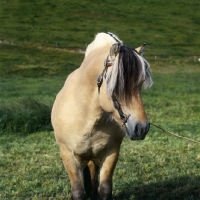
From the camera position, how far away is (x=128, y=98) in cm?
420

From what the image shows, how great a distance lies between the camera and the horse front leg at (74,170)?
5.52 m

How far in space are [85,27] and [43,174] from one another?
56249 mm

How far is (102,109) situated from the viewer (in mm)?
4887

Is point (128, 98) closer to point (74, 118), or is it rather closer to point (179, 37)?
point (74, 118)

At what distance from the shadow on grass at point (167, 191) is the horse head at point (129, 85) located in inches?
112

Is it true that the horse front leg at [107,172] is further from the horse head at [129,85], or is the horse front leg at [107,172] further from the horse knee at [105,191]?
the horse head at [129,85]

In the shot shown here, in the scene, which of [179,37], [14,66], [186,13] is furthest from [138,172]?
[186,13]

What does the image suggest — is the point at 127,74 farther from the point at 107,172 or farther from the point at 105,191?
the point at 105,191

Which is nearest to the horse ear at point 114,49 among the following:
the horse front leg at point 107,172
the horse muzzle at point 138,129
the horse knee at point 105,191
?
the horse muzzle at point 138,129

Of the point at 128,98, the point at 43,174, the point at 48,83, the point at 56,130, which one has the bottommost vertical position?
the point at 48,83

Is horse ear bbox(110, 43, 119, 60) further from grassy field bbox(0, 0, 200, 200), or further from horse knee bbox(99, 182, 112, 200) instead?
grassy field bbox(0, 0, 200, 200)

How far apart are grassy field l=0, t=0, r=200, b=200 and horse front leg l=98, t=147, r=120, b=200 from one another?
129cm

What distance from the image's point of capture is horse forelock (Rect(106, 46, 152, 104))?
13.5ft

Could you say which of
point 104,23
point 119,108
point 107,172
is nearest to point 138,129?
point 119,108
